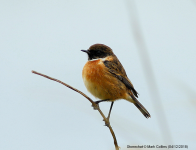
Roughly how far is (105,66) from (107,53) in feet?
1.27

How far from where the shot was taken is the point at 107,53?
5.33 metres

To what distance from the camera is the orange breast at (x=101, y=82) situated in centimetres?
470

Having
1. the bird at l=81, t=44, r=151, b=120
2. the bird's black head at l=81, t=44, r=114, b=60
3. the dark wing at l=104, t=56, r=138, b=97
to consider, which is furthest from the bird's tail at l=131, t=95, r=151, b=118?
the bird's black head at l=81, t=44, r=114, b=60

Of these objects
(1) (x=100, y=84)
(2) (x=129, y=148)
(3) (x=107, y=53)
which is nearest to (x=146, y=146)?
(2) (x=129, y=148)

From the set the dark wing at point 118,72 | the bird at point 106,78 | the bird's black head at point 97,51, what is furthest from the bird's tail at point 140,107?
the bird's black head at point 97,51

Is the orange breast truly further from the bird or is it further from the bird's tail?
the bird's tail

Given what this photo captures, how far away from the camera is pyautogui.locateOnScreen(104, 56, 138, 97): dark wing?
5092mm

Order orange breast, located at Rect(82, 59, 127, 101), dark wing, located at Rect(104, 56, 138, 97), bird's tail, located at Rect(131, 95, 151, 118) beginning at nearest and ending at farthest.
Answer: orange breast, located at Rect(82, 59, 127, 101) → bird's tail, located at Rect(131, 95, 151, 118) → dark wing, located at Rect(104, 56, 138, 97)

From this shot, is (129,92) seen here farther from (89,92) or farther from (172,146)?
(172,146)

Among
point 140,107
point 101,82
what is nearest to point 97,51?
point 101,82

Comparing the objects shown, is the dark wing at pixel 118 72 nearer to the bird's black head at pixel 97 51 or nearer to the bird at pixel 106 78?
the bird at pixel 106 78

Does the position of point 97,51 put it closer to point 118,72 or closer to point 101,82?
point 118,72

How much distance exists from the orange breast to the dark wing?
0.09m

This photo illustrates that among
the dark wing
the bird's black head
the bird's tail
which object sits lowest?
the bird's tail
